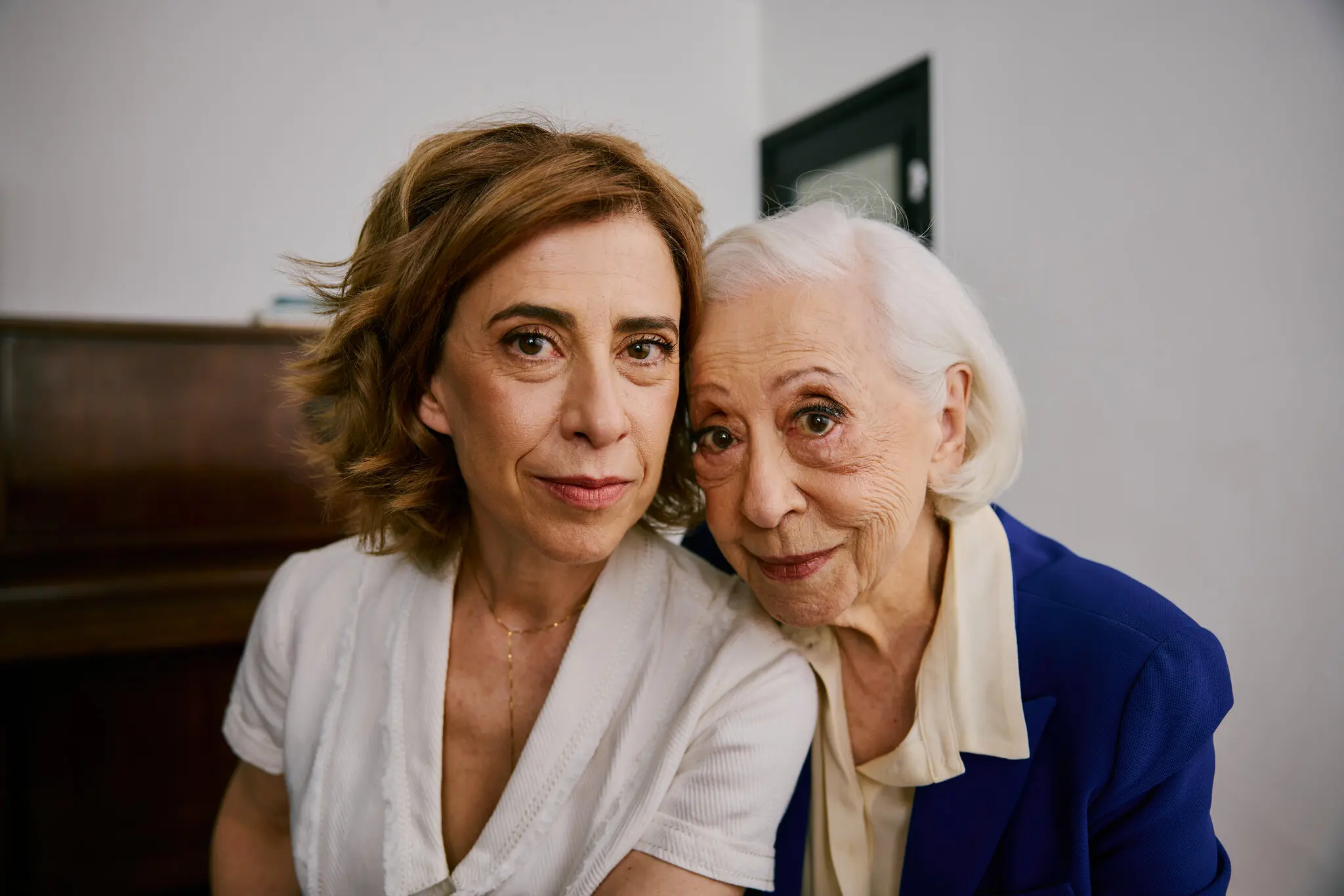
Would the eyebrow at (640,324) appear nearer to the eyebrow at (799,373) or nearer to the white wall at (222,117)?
the eyebrow at (799,373)

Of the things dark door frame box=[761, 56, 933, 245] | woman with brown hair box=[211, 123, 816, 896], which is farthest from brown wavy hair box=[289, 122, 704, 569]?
dark door frame box=[761, 56, 933, 245]

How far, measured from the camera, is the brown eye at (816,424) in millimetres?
1166

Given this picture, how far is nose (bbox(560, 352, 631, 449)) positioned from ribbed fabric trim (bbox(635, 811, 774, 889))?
1.71 feet

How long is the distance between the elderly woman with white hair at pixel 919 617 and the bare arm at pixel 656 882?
0.73 ft

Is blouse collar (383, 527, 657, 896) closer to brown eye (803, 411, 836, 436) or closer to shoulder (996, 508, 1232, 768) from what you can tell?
brown eye (803, 411, 836, 436)

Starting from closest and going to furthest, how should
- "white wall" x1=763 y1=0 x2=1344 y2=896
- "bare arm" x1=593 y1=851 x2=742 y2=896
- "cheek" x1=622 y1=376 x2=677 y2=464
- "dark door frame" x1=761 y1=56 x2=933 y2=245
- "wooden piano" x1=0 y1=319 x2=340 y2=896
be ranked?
"bare arm" x1=593 y1=851 x2=742 y2=896 → "cheek" x1=622 y1=376 x2=677 y2=464 → "white wall" x1=763 y1=0 x2=1344 y2=896 → "wooden piano" x1=0 y1=319 x2=340 y2=896 → "dark door frame" x1=761 y1=56 x2=933 y2=245

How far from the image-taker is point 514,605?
139 centimetres

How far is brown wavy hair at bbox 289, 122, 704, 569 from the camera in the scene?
3.75ft

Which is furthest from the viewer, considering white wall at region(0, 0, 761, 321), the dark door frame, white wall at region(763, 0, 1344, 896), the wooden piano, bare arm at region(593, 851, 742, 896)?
the dark door frame

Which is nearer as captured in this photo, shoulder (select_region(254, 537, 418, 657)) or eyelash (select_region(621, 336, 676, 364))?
eyelash (select_region(621, 336, 676, 364))

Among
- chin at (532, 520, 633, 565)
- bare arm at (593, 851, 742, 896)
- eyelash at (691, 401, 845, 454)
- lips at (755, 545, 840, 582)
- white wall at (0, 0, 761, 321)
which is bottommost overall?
bare arm at (593, 851, 742, 896)

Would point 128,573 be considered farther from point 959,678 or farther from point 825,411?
point 959,678

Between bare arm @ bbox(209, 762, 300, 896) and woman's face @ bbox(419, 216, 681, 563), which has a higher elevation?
woman's face @ bbox(419, 216, 681, 563)

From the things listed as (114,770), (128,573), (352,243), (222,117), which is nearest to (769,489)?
(128,573)
